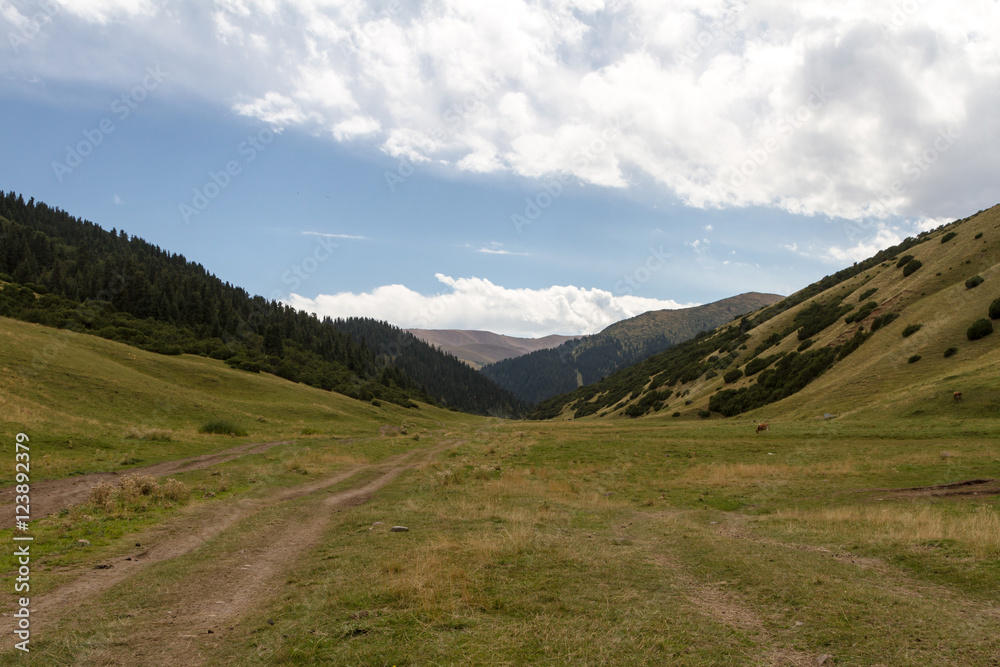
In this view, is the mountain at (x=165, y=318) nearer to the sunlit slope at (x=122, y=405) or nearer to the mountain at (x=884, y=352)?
the sunlit slope at (x=122, y=405)

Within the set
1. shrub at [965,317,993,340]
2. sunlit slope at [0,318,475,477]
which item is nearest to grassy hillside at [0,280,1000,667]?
sunlit slope at [0,318,475,477]

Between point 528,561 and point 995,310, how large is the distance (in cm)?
5367

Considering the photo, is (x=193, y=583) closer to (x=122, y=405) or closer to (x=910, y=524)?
(x=910, y=524)

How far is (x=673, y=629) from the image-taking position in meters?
6.48

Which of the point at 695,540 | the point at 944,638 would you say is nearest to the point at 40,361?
the point at 695,540

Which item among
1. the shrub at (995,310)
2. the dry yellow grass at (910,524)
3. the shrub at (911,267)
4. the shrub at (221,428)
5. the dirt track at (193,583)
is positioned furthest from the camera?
the shrub at (911,267)

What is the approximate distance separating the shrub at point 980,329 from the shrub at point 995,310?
3.58ft

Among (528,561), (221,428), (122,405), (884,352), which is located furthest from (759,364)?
(122,405)

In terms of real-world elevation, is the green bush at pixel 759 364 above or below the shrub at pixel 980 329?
below

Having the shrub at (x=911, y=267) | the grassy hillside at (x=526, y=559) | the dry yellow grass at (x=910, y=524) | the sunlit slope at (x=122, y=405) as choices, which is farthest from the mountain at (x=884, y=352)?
the sunlit slope at (x=122, y=405)

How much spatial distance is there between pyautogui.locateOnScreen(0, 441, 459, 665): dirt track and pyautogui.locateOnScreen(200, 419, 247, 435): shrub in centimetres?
2611

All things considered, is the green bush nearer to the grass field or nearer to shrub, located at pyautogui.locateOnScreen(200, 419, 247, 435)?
the grass field

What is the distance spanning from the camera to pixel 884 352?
46688 millimetres

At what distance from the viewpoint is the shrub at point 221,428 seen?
1538 inches
